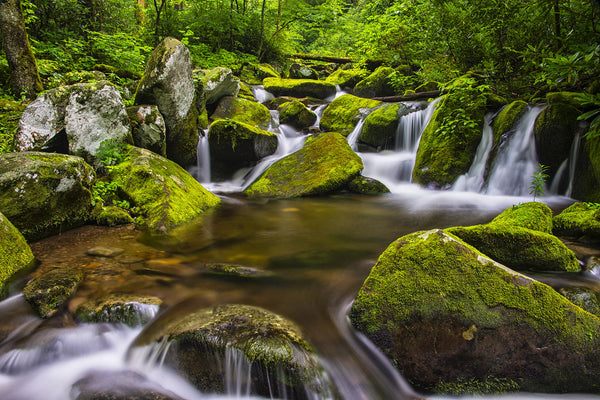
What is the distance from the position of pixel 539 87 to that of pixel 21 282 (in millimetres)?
9535

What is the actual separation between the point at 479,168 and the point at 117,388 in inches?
306

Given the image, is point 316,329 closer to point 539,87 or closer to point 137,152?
point 137,152

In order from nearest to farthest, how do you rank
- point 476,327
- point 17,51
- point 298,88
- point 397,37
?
point 476,327
point 17,51
point 397,37
point 298,88

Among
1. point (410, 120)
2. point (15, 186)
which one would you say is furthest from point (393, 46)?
point (15, 186)

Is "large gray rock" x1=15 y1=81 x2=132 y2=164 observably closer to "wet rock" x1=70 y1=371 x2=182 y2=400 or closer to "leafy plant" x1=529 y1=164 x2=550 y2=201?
"wet rock" x1=70 y1=371 x2=182 y2=400

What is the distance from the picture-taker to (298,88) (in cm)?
1445

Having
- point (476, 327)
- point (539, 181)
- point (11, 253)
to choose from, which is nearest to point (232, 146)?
point (11, 253)

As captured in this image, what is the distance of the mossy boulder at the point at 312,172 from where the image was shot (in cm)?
754

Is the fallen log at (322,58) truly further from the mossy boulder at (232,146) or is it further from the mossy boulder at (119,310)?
the mossy boulder at (119,310)

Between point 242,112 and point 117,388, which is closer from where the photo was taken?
point 117,388

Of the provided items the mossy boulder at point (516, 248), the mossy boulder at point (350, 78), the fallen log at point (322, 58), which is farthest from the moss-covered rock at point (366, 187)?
the fallen log at point (322, 58)

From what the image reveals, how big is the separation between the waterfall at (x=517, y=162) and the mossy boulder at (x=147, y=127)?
729 cm

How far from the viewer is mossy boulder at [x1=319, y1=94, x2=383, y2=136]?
10797mm

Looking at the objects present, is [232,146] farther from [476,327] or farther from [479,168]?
[476,327]
